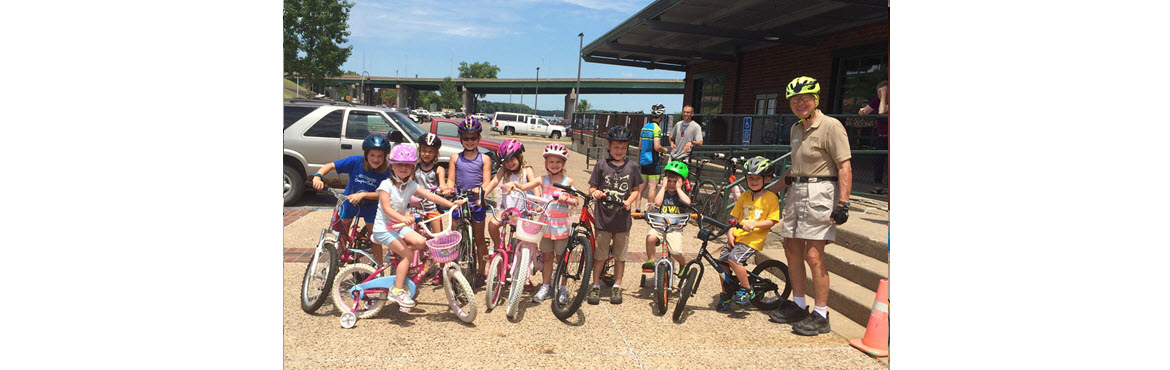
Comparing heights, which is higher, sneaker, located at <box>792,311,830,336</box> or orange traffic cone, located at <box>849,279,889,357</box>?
orange traffic cone, located at <box>849,279,889,357</box>

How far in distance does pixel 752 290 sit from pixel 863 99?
724 centimetres

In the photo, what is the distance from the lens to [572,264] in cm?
421

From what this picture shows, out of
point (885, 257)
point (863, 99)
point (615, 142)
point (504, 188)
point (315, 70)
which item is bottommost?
point (885, 257)

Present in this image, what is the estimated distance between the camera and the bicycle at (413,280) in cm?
349

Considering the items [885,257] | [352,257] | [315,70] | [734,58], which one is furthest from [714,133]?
[315,70]

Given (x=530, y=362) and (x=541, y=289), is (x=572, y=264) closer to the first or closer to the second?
(x=541, y=289)

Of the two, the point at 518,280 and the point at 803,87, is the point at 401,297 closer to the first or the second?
the point at 518,280

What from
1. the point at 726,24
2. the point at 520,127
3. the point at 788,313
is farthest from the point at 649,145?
the point at 726,24

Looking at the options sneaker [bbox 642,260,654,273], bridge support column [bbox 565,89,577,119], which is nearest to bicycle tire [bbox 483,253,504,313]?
bridge support column [bbox 565,89,577,119]

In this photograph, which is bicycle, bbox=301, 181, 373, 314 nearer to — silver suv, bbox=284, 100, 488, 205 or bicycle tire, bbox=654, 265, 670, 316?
silver suv, bbox=284, 100, 488, 205

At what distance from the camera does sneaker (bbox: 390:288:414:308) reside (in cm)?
352

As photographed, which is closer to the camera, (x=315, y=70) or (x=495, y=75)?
(x=315, y=70)

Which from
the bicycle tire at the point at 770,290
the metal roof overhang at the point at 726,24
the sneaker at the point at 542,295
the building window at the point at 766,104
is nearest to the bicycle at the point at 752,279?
Answer: the bicycle tire at the point at 770,290

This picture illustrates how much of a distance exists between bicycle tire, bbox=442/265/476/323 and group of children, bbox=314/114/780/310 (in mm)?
238
